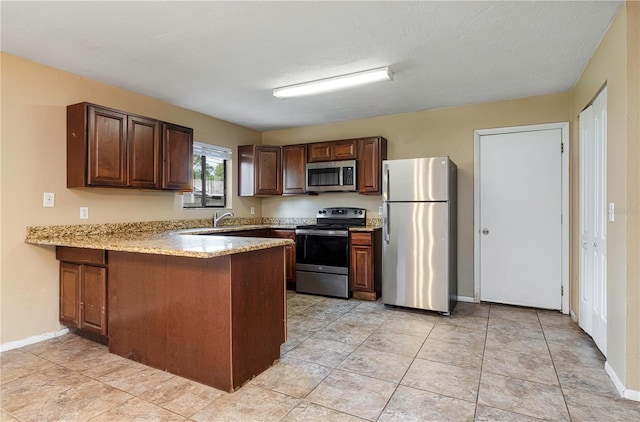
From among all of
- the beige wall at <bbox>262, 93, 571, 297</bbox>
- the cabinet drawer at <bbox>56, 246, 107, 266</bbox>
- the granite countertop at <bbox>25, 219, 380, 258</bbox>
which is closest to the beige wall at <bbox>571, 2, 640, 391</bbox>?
the beige wall at <bbox>262, 93, 571, 297</bbox>

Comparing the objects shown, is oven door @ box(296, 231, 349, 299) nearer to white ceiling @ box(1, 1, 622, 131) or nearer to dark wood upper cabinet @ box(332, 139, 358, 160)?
dark wood upper cabinet @ box(332, 139, 358, 160)

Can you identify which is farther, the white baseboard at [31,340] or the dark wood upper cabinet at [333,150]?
the dark wood upper cabinet at [333,150]

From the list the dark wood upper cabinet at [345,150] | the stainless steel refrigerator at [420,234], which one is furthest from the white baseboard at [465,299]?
the dark wood upper cabinet at [345,150]

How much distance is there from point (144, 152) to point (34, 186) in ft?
3.06

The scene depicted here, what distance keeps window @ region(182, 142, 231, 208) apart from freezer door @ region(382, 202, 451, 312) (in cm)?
247

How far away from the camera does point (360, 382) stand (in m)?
2.24

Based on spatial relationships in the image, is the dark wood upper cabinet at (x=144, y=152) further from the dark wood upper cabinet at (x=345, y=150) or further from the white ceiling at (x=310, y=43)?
the dark wood upper cabinet at (x=345, y=150)

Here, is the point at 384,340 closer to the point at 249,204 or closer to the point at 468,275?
the point at 468,275

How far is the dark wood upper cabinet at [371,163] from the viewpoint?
14.6ft

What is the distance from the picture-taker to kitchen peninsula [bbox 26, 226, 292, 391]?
2121mm

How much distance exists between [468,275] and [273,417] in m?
3.11

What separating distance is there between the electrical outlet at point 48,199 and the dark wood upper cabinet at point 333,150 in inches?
117

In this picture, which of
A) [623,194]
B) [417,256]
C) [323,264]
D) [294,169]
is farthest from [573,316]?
[294,169]

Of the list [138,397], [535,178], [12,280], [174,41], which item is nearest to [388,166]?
[535,178]
